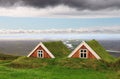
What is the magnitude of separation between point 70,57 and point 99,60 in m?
5.56

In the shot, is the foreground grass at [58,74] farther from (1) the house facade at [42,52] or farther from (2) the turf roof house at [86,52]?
(1) the house facade at [42,52]

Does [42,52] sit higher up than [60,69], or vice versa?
[42,52]

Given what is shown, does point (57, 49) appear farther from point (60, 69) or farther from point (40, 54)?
point (60, 69)

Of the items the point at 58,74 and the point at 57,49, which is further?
the point at 57,49

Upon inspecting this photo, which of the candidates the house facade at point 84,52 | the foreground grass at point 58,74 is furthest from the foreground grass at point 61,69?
the house facade at point 84,52

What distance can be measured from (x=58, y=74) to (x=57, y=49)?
51.6 ft

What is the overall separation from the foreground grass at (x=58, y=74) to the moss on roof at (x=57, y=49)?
26.5 ft

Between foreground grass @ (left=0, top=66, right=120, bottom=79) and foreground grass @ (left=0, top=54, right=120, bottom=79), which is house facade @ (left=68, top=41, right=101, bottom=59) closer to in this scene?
foreground grass @ (left=0, top=54, right=120, bottom=79)

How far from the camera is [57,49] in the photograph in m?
61.1

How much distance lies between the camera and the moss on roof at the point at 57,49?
59.1m

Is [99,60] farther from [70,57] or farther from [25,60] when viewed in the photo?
[25,60]

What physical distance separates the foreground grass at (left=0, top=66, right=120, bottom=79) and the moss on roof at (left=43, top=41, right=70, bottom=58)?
26.5 ft

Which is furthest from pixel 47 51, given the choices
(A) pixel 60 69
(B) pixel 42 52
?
(A) pixel 60 69

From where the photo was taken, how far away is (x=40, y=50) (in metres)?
59.0
